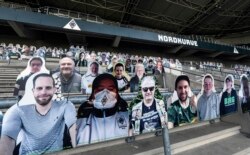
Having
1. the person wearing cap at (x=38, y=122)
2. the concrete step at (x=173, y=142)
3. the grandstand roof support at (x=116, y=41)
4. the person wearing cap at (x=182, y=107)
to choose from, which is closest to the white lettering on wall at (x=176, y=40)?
the grandstand roof support at (x=116, y=41)

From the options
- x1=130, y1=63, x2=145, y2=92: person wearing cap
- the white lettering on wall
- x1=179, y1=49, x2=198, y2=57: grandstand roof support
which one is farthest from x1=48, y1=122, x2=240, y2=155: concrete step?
x1=179, y1=49, x2=198, y2=57: grandstand roof support

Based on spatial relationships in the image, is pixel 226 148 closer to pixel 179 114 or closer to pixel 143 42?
pixel 179 114

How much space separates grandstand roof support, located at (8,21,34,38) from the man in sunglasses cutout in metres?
13.3

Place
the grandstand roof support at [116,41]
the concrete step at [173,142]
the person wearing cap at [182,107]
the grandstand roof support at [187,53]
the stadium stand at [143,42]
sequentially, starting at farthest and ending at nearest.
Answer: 1. the grandstand roof support at [187,53]
2. the grandstand roof support at [116,41]
3. the stadium stand at [143,42]
4. the concrete step at [173,142]
5. the person wearing cap at [182,107]

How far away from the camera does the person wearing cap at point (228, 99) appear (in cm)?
325

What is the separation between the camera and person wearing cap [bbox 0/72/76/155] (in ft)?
5.23

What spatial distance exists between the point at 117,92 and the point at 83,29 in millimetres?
13329

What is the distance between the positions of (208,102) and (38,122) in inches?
89.6

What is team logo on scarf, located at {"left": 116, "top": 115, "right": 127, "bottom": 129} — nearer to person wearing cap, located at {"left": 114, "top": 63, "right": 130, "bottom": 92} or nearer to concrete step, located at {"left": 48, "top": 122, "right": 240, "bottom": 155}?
person wearing cap, located at {"left": 114, "top": 63, "right": 130, "bottom": 92}

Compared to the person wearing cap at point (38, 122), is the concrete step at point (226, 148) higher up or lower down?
lower down

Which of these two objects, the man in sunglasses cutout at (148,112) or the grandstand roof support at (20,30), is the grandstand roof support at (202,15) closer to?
the grandstand roof support at (20,30)

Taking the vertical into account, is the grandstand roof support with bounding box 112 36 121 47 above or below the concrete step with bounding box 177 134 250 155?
above

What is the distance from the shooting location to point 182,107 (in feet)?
8.71

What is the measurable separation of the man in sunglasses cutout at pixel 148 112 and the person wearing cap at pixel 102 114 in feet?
0.40
